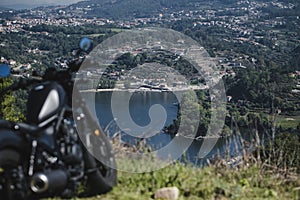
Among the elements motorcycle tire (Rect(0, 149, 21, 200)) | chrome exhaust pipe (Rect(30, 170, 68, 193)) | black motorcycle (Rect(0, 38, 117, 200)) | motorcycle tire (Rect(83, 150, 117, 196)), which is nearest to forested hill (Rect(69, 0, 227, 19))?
motorcycle tire (Rect(83, 150, 117, 196))

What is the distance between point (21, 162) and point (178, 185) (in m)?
1.31

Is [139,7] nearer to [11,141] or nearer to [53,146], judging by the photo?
[53,146]

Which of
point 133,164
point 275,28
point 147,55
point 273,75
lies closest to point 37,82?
point 133,164

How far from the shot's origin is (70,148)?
3.27 m

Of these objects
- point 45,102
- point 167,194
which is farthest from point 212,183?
point 45,102

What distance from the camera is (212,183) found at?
149 inches

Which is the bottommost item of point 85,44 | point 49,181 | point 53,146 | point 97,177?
point 97,177

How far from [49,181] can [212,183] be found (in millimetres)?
1353

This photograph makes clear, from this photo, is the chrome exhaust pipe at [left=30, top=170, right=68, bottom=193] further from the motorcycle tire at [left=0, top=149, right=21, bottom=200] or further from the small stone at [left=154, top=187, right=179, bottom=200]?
the small stone at [left=154, top=187, right=179, bottom=200]

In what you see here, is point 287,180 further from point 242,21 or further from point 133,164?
point 242,21

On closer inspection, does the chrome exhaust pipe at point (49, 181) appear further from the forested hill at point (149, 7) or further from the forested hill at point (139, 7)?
the forested hill at point (139, 7)

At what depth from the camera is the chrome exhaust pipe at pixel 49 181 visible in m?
3.07

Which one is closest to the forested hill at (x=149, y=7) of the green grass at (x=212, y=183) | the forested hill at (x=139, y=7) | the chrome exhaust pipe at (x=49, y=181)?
the forested hill at (x=139, y=7)

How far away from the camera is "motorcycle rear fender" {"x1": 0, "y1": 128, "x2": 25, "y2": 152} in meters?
3.04
